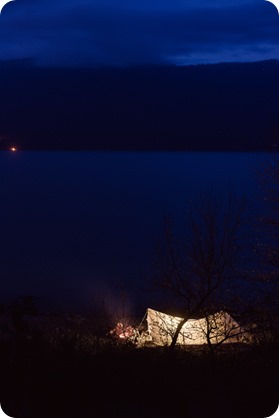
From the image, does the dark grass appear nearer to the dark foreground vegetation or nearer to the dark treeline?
the dark foreground vegetation

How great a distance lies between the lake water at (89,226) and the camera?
1723cm

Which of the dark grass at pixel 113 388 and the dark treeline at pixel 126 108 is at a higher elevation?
the dark treeline at pixel 126 108

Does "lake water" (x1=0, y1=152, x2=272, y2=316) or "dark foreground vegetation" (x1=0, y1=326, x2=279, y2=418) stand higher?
"lake water" (x1=0, y1=152, x2=272, y2=316)

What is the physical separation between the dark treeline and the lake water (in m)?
3.34

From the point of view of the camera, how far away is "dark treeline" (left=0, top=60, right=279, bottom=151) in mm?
24906

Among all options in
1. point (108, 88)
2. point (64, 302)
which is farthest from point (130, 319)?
point (108, 88)

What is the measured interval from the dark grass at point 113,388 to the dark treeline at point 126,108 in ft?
57.9

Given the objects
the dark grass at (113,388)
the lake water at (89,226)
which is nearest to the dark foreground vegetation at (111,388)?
the dark grass at (113,388)

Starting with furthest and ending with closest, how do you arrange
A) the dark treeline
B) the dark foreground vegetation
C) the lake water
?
the dark treeline, the lake water, the dark foreground vegetation

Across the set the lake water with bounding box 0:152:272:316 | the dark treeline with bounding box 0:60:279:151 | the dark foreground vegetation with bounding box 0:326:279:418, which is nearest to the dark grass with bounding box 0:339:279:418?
the dark foreground vegetation with bounding box 0:326:279:418

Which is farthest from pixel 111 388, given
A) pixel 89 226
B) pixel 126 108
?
pixel 126 108

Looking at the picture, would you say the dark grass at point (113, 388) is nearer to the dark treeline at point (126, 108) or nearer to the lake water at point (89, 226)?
the lake water at point (89, 226)

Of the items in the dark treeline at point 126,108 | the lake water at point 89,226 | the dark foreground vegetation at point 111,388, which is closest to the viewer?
the dark foreground vegetation at point 111,388

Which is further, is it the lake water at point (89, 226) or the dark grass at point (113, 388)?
the lake water at point (89, 226)
